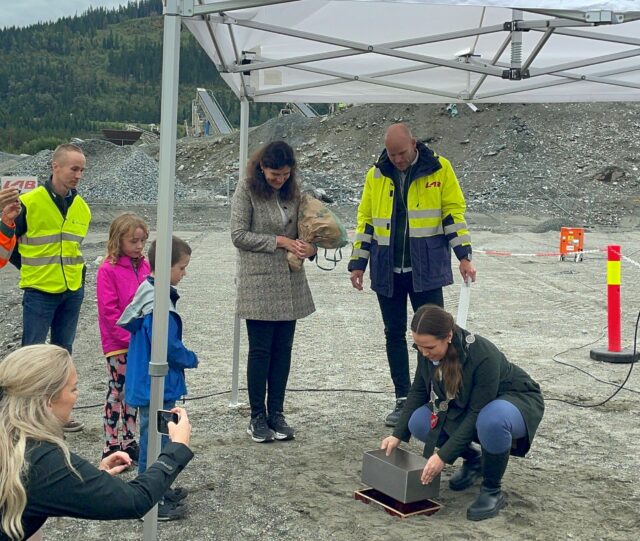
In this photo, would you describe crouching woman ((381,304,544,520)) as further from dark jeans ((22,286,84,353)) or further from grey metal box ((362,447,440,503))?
dark jeans ((22,286,84,353))

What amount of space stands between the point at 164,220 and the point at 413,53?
8.69 ft

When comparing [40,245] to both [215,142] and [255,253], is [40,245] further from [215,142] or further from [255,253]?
[215,142]

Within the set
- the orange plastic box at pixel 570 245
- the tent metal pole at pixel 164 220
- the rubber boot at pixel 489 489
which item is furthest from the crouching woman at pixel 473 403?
the orange plastic box at pixel 570 245

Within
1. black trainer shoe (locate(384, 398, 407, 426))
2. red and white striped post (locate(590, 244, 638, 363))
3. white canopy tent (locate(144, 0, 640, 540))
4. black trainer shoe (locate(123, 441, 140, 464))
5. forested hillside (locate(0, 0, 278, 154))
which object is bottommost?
black trainer shoe (locate(123, 441, 140, 464))

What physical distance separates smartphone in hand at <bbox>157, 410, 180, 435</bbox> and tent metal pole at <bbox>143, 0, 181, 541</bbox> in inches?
8.5

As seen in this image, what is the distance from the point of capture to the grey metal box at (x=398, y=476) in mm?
4484

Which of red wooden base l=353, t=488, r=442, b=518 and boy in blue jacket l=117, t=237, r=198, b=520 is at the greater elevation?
boy in blue jacket l=117, t=237, r=198, b=520

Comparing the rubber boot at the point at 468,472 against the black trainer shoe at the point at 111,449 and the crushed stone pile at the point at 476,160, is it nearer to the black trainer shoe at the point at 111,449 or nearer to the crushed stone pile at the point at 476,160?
the black trainer shoe at the point at 111,449

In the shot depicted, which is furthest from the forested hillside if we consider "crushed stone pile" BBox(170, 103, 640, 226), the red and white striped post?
the red and white striped post

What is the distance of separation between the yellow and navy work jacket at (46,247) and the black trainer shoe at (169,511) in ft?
5.80

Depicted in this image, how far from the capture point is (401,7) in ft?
19.5

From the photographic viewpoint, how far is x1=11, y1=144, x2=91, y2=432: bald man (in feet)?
18.2

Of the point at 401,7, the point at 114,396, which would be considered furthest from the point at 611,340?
the point at 114,396

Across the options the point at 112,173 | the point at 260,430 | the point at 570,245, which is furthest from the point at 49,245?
the point at 112,173
